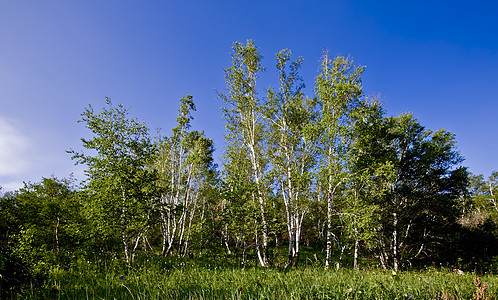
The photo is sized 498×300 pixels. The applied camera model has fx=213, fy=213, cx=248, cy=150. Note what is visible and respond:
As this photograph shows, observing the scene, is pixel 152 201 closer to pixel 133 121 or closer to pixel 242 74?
pixel 133 121

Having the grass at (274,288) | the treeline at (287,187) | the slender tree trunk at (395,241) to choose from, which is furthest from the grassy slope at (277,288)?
the slender tree trunk at (395,241)

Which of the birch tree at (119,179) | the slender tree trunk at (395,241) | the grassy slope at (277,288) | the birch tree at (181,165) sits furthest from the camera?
the birch tree at (181,165)

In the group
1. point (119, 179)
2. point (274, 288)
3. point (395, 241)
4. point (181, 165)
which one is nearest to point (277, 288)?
point (274, 288)

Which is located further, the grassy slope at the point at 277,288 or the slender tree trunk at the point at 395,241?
the slender tree trunk at the point at 395,241

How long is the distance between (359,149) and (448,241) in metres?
12.1

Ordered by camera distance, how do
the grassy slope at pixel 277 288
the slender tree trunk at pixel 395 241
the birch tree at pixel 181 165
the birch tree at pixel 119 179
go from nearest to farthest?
1. the grassy slope at pixel 277 288
2. the birch tree at pixel 119 179
3. the slender tree trunk at pixel 395 241
4. the birch tree at pixel 181 165

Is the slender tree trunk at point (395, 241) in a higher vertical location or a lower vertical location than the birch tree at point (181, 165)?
lower

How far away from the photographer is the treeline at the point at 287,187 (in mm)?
9211

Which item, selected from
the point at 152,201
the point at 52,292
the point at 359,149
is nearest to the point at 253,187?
the point at 152,201

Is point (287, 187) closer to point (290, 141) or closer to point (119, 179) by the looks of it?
point (290, 141)

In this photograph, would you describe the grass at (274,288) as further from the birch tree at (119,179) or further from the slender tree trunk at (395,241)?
the slender tree trunk at (395,241)

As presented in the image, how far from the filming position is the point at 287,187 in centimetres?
1311

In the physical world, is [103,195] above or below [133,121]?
below

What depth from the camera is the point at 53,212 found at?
15.5 metres
